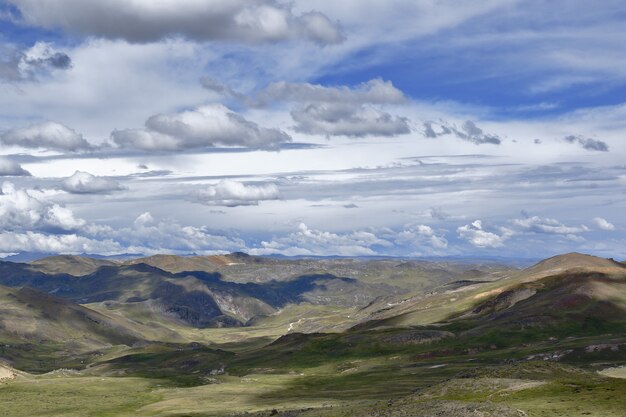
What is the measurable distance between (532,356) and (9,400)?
13745 cm

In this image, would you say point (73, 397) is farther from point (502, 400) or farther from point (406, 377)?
A: point (502, 400)

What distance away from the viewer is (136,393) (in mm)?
183750

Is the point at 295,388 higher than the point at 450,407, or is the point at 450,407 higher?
the point at 450,407

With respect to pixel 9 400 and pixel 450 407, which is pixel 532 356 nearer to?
pixel 450 407

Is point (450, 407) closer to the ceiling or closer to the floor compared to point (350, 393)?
closer to the ceiling

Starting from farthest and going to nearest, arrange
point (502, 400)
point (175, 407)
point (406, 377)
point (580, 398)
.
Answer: point (406, 377), point (175, 407), point (502, 400), point (580, 398)

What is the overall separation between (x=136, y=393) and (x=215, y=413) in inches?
2258

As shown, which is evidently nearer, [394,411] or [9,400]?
[394,411]

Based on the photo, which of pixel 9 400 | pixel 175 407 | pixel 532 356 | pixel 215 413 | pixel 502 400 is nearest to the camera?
pixel 502 400

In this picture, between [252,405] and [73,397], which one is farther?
[73,397]

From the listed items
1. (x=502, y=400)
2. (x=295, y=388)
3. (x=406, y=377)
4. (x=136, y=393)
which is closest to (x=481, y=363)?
(x=406, y=377)

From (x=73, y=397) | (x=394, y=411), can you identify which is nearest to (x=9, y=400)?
(x=73, y=397)

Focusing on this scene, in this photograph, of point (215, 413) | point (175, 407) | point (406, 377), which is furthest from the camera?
point (406, 377)

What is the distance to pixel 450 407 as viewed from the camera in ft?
281
